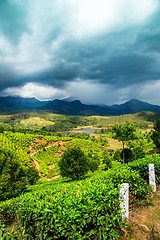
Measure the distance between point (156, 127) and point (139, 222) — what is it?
28.6m

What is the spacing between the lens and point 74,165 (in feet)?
61.8

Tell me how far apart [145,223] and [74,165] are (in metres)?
15.0

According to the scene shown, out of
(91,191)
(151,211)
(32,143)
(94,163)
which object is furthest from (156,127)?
(32,143)

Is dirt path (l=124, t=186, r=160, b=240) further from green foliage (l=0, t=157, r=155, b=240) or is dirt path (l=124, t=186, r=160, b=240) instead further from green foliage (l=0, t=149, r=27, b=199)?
green foliage (l=0, t=149, r=27, b=199)

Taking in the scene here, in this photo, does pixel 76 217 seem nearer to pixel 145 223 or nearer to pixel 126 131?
pixel 145 223

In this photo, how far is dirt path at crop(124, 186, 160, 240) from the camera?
155 inches

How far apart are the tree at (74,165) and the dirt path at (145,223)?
1405 cm

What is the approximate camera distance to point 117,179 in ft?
17.3

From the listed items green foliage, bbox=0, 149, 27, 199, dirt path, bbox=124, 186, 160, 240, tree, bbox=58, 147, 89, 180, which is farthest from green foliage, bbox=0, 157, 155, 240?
tree, bbox=58, 147, 89, 180

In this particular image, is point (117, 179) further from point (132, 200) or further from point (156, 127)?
point (156, 127)

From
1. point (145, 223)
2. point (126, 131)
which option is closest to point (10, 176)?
point (145, 223)

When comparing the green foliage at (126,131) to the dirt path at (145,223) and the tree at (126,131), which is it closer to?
the tree at (126,131)

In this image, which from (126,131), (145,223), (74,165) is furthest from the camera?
(126,131)

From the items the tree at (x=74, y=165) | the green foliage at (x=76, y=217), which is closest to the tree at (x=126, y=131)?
the tree at (x=74, y=165)
